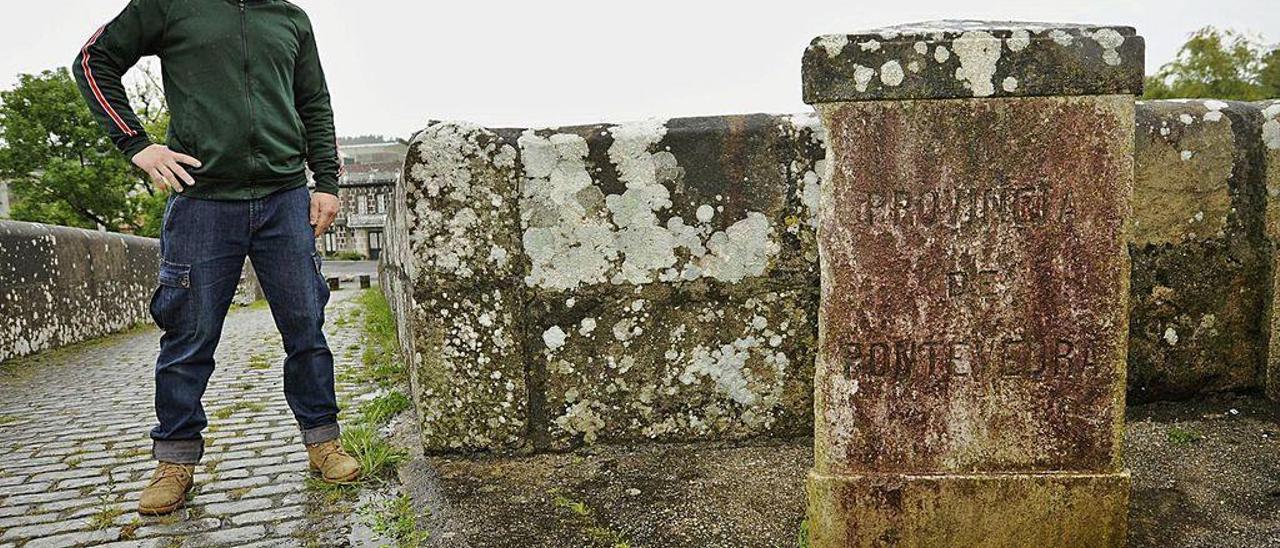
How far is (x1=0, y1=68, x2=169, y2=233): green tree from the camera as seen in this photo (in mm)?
30062

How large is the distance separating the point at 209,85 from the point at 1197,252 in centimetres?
357

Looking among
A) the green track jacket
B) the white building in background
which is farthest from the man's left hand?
the white building in background

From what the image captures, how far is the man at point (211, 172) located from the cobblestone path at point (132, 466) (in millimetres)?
180

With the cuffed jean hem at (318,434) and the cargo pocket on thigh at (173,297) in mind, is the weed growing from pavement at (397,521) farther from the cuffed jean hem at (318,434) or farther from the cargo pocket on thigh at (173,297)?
the cargo pocket on thigh at (173,297)

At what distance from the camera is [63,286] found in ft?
25.6

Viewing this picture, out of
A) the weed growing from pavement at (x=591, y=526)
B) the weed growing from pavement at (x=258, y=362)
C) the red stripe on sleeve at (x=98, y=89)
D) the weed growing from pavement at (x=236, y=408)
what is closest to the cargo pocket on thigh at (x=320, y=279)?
the red stripe on sleeve at (x=98, y=89)

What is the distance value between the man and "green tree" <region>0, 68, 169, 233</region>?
30.9 m

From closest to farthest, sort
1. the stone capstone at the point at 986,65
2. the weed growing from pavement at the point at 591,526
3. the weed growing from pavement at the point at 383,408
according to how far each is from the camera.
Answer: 1. the stone capstone at the point at 986,65
2. the weed growing from pavement at the point at 591,526
3. the weed growing from pavement at the point at 383,408

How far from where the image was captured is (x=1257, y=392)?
344cm

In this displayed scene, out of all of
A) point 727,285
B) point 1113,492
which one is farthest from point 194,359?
point 1113,492

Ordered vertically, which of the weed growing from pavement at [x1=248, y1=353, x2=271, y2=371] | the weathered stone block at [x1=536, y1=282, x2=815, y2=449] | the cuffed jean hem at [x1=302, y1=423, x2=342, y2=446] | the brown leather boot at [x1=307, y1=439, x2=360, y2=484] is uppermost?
Result: the weathered stone block at [x1=536, y1=282, x2=815, y2=449]

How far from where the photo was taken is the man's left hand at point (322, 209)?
3230mm

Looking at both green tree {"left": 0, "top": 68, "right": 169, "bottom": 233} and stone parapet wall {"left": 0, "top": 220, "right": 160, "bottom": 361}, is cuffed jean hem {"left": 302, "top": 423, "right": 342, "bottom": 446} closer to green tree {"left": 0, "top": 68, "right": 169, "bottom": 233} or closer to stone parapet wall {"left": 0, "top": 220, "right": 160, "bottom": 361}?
stone parapet wall {"left": 0, "top": 220, "right": 160, "bottom": 361}

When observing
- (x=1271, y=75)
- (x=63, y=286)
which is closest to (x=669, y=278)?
(x=63, y=286)
